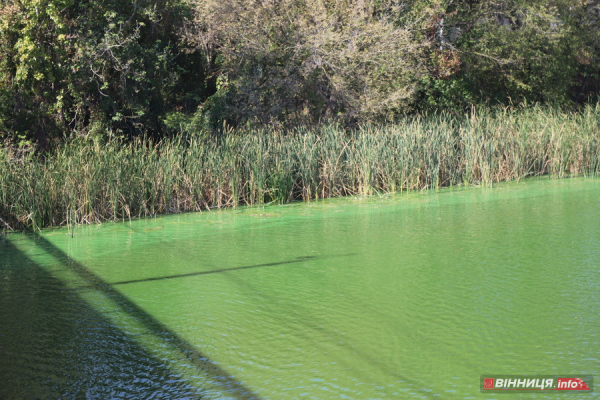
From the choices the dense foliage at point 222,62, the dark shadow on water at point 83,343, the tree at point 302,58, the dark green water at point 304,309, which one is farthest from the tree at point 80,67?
the dark shadow on water at point 83,343

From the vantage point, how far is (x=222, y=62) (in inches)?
501

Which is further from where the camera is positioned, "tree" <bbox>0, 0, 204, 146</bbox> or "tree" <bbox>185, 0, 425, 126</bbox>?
"tree" <bbox>185, 0, 425, 126</bbox>

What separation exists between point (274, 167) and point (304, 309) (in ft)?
17.9

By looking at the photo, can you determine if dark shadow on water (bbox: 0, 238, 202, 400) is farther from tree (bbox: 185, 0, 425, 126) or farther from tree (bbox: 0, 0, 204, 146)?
tree (bbox: 185, 0, 425, 126)

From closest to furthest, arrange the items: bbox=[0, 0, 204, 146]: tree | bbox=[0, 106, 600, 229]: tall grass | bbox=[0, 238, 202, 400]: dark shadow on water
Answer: bbox=[0, 238, 202, 400]: dark shadow on water → bbox=[0, 106, 600, 229]: tall grass → bbox=[0, 0, 204, 146]: tree

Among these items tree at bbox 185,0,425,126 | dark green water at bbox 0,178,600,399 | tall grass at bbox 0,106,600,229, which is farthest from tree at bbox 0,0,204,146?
dark green water at bbox 0,178,600,399

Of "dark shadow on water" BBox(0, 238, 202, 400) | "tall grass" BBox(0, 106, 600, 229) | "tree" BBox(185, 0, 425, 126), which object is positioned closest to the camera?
"dark shadow on water" BBox(0, 238, 202, 400)

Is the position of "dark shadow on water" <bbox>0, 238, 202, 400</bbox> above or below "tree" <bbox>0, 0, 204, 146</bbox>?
below

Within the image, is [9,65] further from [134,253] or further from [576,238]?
[576,238]

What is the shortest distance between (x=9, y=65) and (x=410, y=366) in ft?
31.8

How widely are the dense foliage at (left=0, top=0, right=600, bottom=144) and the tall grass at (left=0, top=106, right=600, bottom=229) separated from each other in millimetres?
1677

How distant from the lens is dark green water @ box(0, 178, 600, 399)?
9.25ft

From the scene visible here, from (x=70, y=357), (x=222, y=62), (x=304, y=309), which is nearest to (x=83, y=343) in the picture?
(x=70, y=357)

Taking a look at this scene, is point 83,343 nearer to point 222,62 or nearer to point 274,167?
point 274,167
